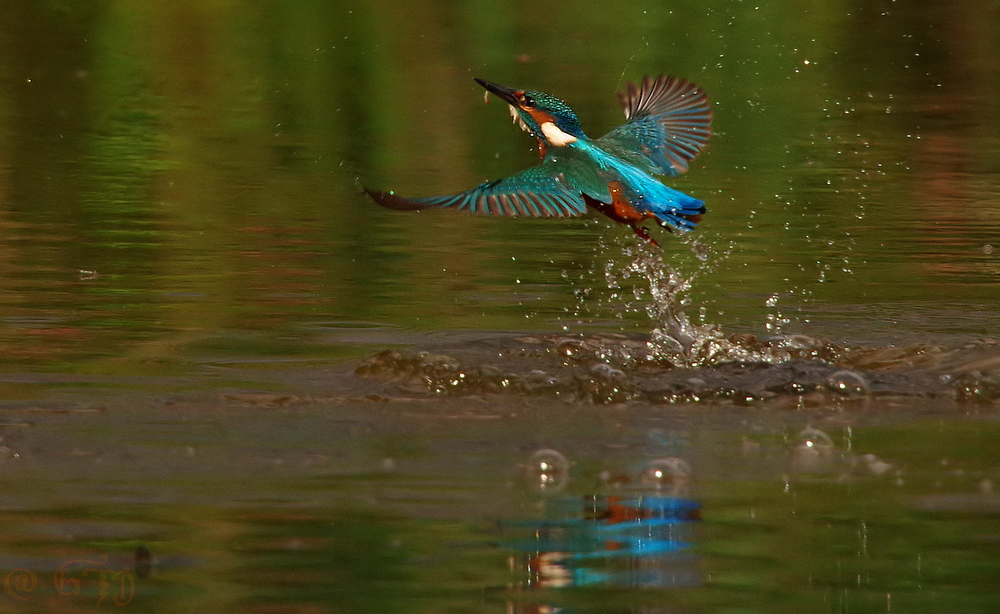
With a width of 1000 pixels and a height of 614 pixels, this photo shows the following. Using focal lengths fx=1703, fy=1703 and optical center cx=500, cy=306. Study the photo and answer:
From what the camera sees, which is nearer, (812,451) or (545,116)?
(812,451)

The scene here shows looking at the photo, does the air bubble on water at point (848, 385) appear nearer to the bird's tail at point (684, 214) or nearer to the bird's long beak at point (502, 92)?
the bird's tail at point (684, 214)

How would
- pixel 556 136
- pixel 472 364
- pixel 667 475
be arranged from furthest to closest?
pixel 556 136 → pixel 472 364 → pixel 667 475

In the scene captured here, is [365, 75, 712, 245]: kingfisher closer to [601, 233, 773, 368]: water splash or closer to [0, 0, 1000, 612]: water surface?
[601, 233, 773, 368]: water splash

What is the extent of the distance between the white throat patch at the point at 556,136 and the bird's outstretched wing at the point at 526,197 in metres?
0.22

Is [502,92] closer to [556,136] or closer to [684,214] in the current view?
[556,136]

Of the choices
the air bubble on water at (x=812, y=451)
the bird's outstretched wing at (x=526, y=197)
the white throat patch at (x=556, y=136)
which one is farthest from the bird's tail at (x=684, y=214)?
the air bubble on water at (x=812, y=451)

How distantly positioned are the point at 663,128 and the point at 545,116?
0.51 m

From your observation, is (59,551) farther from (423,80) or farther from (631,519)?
(423,80)

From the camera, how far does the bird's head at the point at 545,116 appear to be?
5.48 metres

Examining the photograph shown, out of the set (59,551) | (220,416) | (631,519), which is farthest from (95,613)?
(220,416)

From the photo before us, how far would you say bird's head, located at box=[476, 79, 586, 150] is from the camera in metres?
5.48
